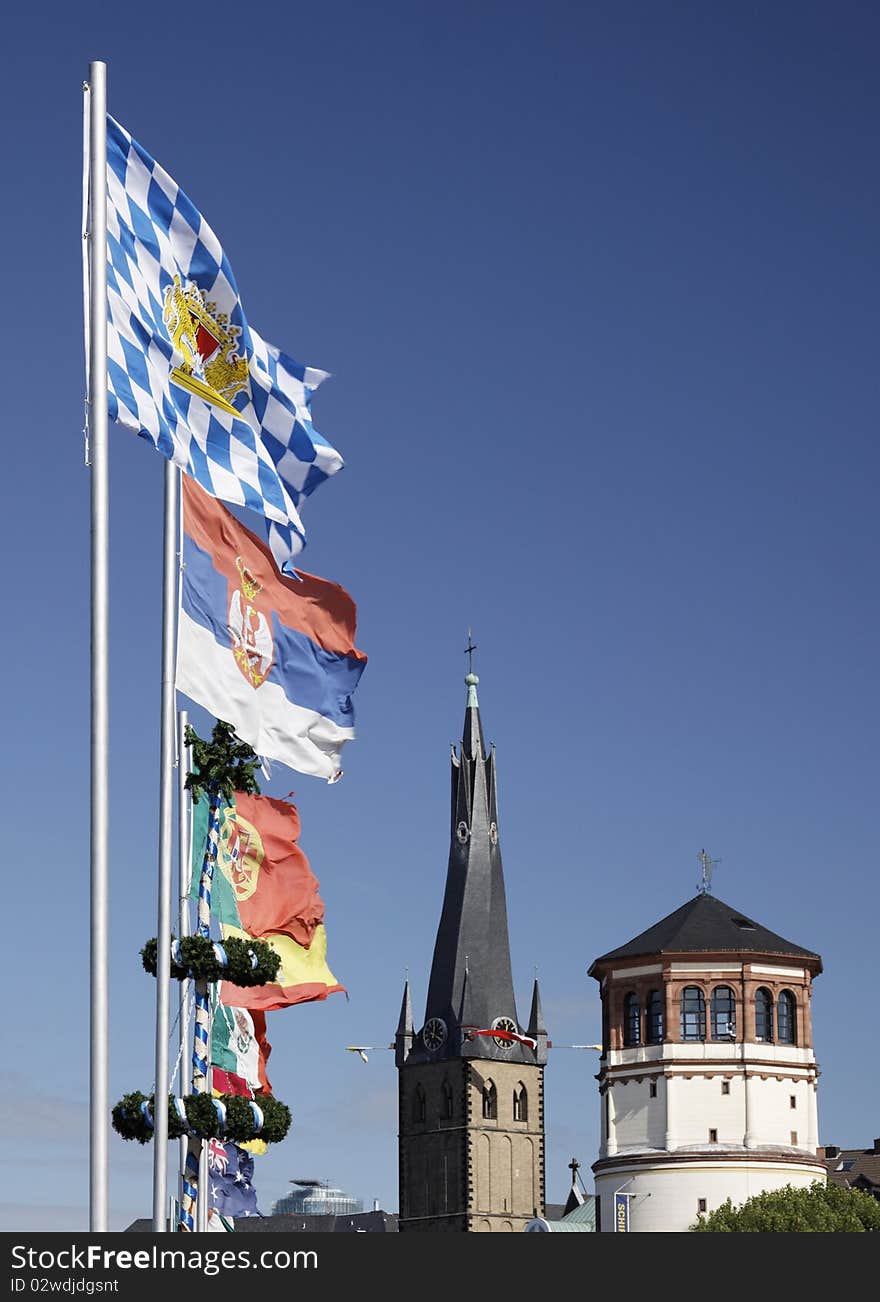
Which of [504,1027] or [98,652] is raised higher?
[504,1027]

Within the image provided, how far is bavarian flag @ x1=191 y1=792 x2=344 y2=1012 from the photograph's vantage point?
4122 cm

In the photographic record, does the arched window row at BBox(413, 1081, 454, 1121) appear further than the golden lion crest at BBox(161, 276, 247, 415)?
Yes

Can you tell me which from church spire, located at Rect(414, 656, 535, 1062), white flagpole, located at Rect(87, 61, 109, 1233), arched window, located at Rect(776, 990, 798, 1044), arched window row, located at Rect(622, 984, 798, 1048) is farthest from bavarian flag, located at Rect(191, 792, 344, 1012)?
church spire, located at Rect(414, 656, 535, 1062)

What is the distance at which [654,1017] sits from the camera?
110 meters

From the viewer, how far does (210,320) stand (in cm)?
2947

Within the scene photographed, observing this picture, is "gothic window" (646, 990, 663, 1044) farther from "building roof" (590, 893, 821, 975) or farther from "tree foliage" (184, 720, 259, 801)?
"tree foliage" (184, 720, 259, 801)

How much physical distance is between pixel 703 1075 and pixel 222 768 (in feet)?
231

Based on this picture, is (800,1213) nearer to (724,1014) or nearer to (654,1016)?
(724,1014)

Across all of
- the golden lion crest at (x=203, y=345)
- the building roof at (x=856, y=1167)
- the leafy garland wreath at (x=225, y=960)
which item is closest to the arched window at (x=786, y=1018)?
the building roof at (x=856, y=1167)

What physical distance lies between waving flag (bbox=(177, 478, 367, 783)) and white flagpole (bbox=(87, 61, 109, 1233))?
22.5 feet

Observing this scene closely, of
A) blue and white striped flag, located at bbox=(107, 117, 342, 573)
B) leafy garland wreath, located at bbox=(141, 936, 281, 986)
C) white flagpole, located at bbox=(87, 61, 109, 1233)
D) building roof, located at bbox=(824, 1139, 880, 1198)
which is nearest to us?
white flagpole, located at bbox=(87, 61, 109, 1233)

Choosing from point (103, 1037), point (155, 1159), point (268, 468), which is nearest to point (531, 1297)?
point (155, 1159)

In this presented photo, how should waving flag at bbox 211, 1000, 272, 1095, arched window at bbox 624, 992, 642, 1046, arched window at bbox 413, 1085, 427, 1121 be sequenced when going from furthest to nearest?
arched window at bbox 413, 1085, 427, 1121, arched window at bbox 624, 992, 642, 1046, waving flag at bbox 211, 1000, 272, 1095

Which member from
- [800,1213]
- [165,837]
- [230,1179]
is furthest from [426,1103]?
[165,837]
